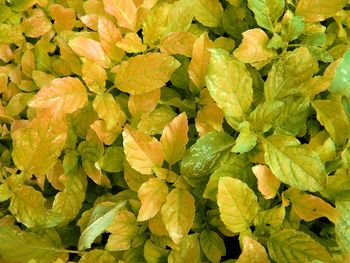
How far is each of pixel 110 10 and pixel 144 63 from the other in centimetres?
16

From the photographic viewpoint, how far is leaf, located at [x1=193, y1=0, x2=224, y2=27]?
1.13m

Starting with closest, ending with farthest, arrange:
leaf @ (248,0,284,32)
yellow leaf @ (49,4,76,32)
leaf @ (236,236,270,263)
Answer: leaf @ (236,236,270,263) < leaf @ (248,0,284,32) < yellow leaf @ (49,4,76,32)

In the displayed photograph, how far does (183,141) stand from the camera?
0.92m

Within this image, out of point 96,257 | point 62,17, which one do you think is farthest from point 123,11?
point 96,257

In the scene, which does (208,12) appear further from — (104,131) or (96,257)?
(96,257)

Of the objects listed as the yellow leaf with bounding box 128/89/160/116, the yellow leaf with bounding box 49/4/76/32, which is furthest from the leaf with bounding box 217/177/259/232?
the yellow leaf with bounding box 49/4/76/32

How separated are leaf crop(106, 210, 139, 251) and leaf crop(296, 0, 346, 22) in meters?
0.60

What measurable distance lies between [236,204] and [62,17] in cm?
66

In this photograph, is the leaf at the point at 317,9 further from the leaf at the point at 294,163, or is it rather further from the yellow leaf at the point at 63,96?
the yellow leaf at the point at 63,96

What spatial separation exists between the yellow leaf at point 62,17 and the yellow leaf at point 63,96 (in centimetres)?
26

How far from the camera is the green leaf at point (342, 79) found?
0.93 m

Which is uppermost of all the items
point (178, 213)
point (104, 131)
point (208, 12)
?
point (208, 12)

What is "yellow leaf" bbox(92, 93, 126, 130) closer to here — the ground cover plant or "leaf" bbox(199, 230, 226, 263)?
the ground cover plant

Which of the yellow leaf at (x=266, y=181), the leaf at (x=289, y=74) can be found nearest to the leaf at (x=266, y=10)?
the leaf at (x=289, y=74)
